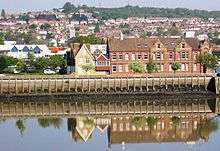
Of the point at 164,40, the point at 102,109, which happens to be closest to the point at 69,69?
the point at 164,40

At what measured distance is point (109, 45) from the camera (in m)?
70.6

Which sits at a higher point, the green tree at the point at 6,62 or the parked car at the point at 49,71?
the green tree at the point at 6,62

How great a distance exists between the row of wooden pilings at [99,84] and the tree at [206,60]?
689 cm

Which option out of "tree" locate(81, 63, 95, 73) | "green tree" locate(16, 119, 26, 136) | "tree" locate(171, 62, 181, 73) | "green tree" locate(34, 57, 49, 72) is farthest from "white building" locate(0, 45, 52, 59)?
"green tree" locate(16, 119, 26, 136)

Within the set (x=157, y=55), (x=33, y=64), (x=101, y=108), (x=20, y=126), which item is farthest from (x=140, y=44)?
(x=20, y=126)

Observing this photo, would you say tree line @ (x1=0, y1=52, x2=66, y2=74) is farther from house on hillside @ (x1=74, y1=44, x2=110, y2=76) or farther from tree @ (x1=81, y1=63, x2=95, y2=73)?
tree @ (x1=81, y1=63, x2=95, y2=73)

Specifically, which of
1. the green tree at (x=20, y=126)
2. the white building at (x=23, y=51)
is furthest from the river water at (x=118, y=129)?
the white building at (x=23, y=51)

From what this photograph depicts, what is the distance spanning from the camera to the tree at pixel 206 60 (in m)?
68.0

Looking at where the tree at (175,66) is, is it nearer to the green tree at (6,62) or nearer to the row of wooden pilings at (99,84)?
the row of wooden pilings at (99,84)

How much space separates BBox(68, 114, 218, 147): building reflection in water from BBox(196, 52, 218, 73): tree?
21756 mm

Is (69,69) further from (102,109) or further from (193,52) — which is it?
(102,109)

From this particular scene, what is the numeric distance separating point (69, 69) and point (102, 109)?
2434 centimetres

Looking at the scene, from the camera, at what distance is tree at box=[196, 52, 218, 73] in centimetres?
6800

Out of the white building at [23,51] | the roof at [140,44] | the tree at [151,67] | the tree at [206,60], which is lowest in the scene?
the white building at [23,51]
